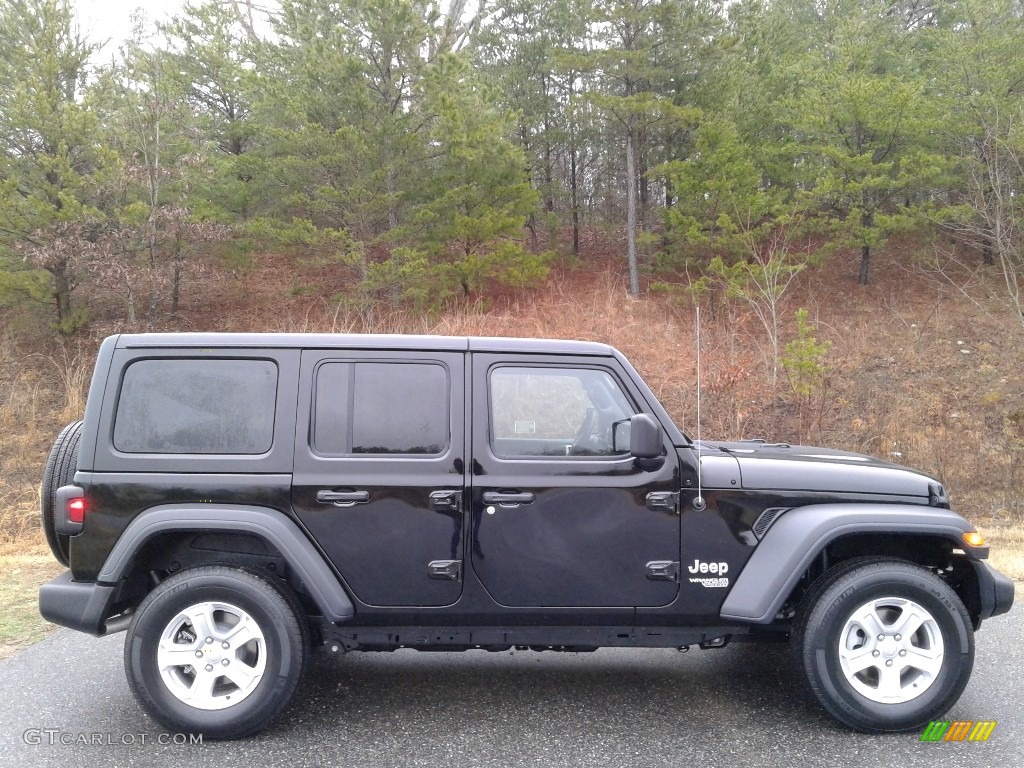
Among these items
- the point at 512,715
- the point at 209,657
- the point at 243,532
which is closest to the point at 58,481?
the point at 243,532

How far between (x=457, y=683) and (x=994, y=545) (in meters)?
6.29

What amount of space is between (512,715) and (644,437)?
1.59 meters

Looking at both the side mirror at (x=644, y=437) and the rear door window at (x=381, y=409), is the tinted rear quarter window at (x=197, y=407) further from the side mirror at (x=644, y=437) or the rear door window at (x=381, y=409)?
the side mirror at (x=644, y=437)

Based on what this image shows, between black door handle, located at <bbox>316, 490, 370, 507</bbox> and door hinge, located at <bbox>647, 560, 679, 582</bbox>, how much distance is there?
145cm

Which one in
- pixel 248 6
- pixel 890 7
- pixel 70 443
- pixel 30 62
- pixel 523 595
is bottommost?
pixel 523 595

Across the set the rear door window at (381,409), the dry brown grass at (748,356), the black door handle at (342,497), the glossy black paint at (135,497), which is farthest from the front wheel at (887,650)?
the dry brown grass at (748,356)

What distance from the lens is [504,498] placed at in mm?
3990

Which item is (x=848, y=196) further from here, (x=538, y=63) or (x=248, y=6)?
(x=248, y=6)

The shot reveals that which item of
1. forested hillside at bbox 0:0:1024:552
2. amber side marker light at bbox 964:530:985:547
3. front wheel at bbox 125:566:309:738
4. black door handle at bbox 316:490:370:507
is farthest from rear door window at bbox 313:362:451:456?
forested hillside at bbox 0:0:1024:552

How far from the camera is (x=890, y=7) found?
70.9ft

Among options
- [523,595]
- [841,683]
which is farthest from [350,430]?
[841,683]

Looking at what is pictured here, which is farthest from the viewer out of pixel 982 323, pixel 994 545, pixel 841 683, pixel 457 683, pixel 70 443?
pixel 982 323

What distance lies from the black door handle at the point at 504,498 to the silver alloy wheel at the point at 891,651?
1.68m

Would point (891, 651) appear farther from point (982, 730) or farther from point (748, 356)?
point (748, 356)
